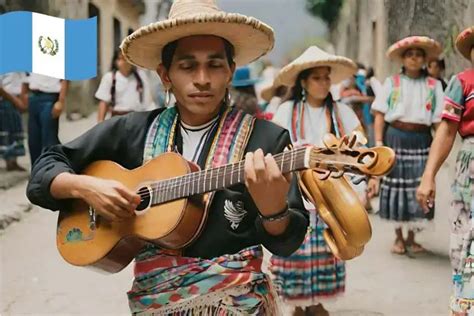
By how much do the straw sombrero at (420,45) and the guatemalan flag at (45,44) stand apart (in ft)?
6.07

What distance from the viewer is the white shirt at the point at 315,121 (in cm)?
385

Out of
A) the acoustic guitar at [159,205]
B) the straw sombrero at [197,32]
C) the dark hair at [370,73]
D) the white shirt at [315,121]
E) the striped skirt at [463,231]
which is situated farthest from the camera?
the dark hair at [370,73]

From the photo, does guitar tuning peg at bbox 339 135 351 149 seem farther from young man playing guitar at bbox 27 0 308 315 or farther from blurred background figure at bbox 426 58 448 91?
blurred background figure at bbox 426 58 448 91

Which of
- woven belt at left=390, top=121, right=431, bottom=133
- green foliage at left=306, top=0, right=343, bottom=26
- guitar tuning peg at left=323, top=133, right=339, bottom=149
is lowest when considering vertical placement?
woven belt at left=390, top=121, right=431, bottom=133

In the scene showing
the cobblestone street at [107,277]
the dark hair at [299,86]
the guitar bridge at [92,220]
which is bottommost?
the cobblestone street at [107,277]

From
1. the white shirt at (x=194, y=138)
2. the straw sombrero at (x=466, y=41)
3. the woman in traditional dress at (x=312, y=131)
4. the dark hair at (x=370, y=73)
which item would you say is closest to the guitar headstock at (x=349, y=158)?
the white shirt at (x=194, y=138)

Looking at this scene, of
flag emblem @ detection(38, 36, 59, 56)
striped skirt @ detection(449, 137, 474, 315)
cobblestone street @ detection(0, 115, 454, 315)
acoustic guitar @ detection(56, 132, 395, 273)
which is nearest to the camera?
acoustic guitar @ detection(56, 132, 395, 273)

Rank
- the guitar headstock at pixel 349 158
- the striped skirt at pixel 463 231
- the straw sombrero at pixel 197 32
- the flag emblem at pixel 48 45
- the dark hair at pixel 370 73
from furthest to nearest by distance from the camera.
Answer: the dark hair at pixel 370 73, the flag emblem at pixel 48 45, the striped skirt at pixel 463 231, the straw sombrero at pixel 197 32, the guitar headstock at pixel 349 158

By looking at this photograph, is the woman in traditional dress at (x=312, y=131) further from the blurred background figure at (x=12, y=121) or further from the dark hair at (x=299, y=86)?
the blurred background figure at (x=12, y=121)

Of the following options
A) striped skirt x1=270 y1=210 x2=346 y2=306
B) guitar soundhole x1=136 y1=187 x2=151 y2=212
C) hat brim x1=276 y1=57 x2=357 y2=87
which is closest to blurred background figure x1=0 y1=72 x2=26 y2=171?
hat brim x1=276 y1=57 x2=357 y2=87

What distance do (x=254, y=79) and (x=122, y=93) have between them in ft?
2.87

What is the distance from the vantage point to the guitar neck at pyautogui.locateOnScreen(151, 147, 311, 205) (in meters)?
1.64

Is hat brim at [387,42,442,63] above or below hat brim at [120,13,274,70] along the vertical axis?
below

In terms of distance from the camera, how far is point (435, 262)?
4.64m
